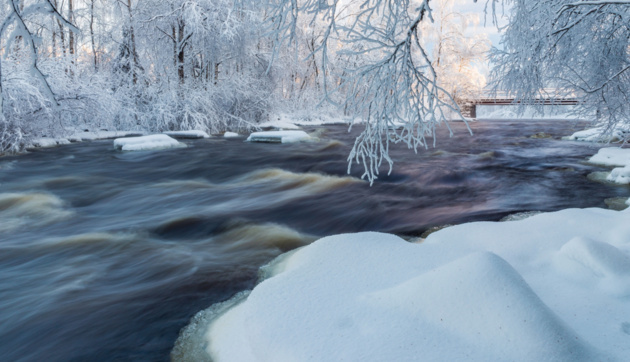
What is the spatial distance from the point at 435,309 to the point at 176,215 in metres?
4.21

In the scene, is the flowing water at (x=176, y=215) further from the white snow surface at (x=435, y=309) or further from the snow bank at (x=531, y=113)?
the snow bank at (x=531, y=113)

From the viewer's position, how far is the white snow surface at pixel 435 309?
1.90 m

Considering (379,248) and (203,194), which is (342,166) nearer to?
(203,194)

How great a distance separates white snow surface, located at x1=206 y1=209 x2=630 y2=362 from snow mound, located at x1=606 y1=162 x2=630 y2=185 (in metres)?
3.93

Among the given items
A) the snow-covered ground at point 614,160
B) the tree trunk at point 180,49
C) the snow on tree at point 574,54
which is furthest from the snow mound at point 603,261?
the tree trunk at point 180,49

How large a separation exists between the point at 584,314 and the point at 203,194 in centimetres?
574

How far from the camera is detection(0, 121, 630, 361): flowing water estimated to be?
302cm

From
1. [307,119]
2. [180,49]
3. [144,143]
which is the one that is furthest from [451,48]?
[144,143]

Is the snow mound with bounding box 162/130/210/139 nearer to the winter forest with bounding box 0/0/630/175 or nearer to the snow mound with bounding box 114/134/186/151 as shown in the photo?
the winter forest with bounding box 0/0/630/175

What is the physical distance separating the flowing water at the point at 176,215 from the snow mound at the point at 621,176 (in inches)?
9.4

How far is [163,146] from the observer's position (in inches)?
441

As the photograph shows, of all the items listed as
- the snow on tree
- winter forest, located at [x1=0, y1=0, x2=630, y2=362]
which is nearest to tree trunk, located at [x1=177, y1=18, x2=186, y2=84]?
winter forest, located at [x1=0, y1=0, x2=630, y2=362]

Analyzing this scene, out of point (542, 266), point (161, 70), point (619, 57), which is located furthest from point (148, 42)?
point (542, 266)

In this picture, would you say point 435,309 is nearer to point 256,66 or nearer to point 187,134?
point 187,134
